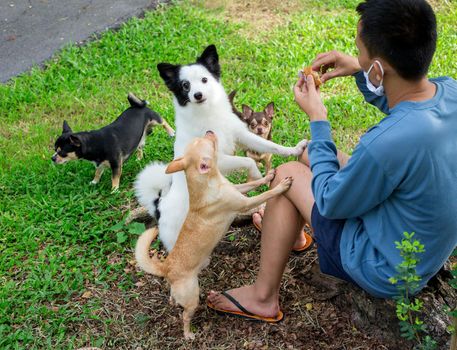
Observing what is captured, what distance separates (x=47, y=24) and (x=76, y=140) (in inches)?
135

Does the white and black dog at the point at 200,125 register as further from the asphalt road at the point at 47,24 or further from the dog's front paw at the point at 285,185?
the asphalt road at the point at 47,24

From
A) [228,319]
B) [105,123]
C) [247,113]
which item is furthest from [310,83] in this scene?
[105,123]

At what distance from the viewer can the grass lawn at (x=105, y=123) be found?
3252mm

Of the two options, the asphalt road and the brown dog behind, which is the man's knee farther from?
the asphalt road

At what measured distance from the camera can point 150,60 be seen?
5.98 m

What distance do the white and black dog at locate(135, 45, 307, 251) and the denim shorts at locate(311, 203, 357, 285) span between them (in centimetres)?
115

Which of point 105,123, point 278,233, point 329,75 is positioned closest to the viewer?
point 278,233

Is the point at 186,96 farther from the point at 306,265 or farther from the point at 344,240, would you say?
the point at 344,240

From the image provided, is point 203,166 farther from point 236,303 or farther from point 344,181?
point 344,181

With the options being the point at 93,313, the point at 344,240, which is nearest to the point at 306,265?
the point at 344,240

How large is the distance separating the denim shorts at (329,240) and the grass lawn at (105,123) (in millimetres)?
641

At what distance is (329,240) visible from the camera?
246cm

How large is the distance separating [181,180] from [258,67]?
2.56 m

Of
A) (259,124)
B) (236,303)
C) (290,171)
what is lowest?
(236,303)
